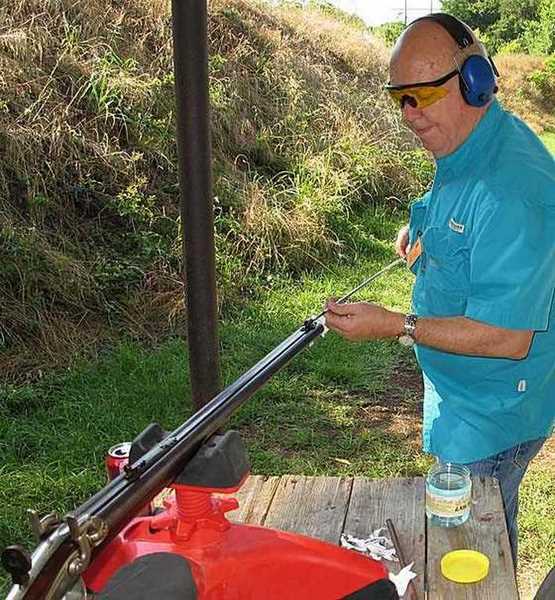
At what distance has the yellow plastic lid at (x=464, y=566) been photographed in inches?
65.6

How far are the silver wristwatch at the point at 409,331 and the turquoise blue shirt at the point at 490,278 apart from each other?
0.13 metres

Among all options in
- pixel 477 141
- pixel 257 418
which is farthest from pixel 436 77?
pixel 257 418

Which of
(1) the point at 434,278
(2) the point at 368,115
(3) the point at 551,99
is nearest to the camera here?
(1) the point at 434,278

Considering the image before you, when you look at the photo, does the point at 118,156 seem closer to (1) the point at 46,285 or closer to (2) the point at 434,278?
(1) the point at 46,285

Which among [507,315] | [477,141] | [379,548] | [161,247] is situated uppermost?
[477,141]

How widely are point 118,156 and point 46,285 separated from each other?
1520mm

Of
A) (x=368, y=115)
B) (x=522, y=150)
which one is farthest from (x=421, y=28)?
(x=368, y=115)

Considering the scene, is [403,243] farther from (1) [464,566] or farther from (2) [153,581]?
(2) [153,581]

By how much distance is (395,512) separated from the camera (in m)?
1.96

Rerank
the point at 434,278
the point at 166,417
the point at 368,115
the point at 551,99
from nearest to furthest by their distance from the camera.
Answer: the point at 434,278
the point at 166,417
the point at 368,115
the point at 551,99

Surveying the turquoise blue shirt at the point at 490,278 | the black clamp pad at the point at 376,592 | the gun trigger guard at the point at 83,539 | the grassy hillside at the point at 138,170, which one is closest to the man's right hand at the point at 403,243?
the turquoise blue shirt at the point at 490,278

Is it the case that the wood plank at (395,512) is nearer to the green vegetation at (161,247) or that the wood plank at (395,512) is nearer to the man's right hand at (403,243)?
the man's right hand at (403,243)

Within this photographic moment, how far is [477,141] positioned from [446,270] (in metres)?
0.32

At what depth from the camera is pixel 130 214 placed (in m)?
6.26
